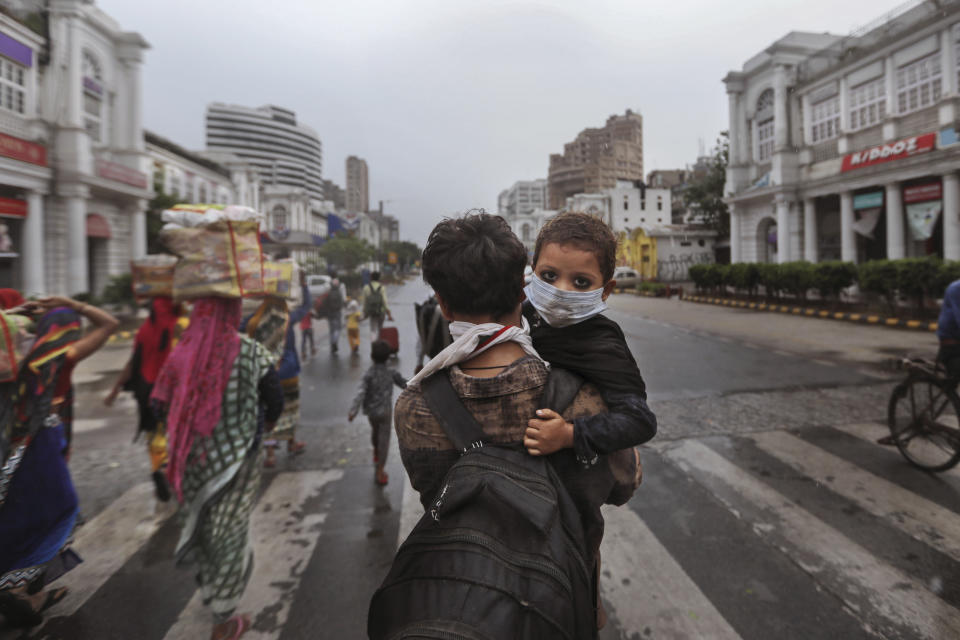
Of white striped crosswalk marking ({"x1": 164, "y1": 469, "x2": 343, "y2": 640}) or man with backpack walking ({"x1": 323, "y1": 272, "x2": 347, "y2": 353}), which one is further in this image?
man with backpack walking ({"x1": 323, "y1": 272, "x2": 347, "y2": 353})

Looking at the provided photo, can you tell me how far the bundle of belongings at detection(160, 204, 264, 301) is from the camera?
261cm

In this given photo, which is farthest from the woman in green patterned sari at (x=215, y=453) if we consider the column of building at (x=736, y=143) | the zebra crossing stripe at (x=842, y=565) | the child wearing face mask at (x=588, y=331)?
the column of building at (x=736, y=143)

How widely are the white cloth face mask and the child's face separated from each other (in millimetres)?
24

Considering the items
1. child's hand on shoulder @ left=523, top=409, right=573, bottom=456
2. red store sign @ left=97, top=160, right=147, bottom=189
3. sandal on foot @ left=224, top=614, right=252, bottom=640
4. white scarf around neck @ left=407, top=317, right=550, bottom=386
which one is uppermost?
red store sign @ left=97, top=160, right=147, bottom=189

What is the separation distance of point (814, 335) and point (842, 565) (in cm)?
1160

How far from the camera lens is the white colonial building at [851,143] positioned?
65.2 feet

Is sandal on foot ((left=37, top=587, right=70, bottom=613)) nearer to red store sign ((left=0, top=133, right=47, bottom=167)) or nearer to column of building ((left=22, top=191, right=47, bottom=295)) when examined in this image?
red store sign ((left=0, top=133, right=47, bottom=167))

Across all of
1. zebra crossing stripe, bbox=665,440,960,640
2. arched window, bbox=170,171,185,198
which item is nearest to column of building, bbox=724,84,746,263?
zebra crossing stripe, bbox=665,440,960,640

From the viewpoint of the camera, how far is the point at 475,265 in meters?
1.18

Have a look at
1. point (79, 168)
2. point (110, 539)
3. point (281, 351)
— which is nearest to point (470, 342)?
point (110, 539)

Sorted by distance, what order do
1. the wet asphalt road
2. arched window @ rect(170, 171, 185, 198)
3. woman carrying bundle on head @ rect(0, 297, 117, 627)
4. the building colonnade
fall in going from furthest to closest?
arched window @ rect(170, 171, 185, 198), the building colonnade, the wet asphalt road, woman carrying bundle on head @ rect(0, 297, 117, 627)

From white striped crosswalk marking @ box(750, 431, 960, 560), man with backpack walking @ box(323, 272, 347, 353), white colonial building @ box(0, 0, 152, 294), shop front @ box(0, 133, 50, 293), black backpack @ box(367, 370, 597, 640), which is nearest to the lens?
black backpack @ box(367, 370, 597, 640)

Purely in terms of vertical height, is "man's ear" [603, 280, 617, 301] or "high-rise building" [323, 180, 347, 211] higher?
"high-rise building" [323, 180, 347, 211]

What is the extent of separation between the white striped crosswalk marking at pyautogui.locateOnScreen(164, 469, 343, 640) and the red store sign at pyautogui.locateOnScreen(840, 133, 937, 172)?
25513mm
